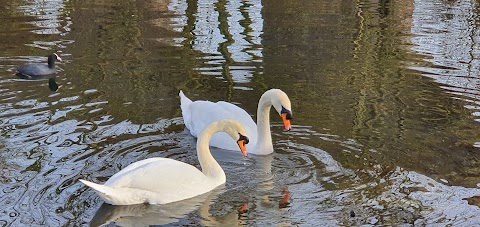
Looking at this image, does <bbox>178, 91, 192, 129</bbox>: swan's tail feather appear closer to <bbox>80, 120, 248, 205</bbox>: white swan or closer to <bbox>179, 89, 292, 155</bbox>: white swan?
<bbox>179, 89, 292, 155</bbox>: white swan

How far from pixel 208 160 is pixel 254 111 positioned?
2894mm

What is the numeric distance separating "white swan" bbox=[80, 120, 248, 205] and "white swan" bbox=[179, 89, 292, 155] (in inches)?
36.9

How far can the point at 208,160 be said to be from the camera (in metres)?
7.85

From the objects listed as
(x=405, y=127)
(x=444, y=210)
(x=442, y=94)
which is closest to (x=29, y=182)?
(x=444, y=210)

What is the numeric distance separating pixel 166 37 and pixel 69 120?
637 cm

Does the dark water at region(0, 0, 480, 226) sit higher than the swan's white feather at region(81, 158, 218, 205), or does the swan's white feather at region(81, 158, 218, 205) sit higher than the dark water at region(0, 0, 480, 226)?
the swan's white feather at region(81, 158, 218, 205)

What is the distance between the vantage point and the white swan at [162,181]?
282 inches

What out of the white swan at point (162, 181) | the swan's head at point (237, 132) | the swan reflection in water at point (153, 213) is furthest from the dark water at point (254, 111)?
the swan's head at point (237, 132)

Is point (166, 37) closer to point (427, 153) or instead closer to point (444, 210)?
point (427, 153)

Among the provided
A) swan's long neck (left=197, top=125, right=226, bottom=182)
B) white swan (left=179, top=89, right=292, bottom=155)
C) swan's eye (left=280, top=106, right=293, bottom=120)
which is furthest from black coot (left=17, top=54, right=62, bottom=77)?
swan's long neck (left=197, top=125, right=226, bottom=182)

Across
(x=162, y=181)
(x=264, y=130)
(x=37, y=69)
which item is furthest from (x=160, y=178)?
(x=37, y=69)

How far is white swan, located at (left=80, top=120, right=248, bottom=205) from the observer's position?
7.16m

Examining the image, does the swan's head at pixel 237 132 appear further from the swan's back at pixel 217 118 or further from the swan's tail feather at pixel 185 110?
the swan's tail feather at pixel 185 110

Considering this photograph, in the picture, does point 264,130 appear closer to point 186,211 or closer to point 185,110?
point 185,110
